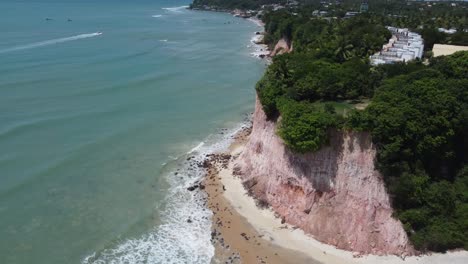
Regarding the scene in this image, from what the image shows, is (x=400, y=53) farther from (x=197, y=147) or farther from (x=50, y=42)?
(x=50, y=42)

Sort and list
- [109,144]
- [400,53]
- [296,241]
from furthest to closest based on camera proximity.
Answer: [400,53], [109,144], [296,241]

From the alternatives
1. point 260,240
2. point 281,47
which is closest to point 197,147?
point 260,240

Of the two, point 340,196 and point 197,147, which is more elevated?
point 340,196

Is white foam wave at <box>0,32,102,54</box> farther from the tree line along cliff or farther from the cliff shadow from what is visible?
the cliff shadow

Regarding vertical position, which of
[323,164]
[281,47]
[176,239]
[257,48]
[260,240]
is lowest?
[176,239]

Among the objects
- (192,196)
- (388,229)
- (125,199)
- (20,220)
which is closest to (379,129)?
(388,229)

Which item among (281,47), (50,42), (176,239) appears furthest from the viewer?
(281,47)

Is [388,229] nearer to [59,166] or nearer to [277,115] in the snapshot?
[277,115]
